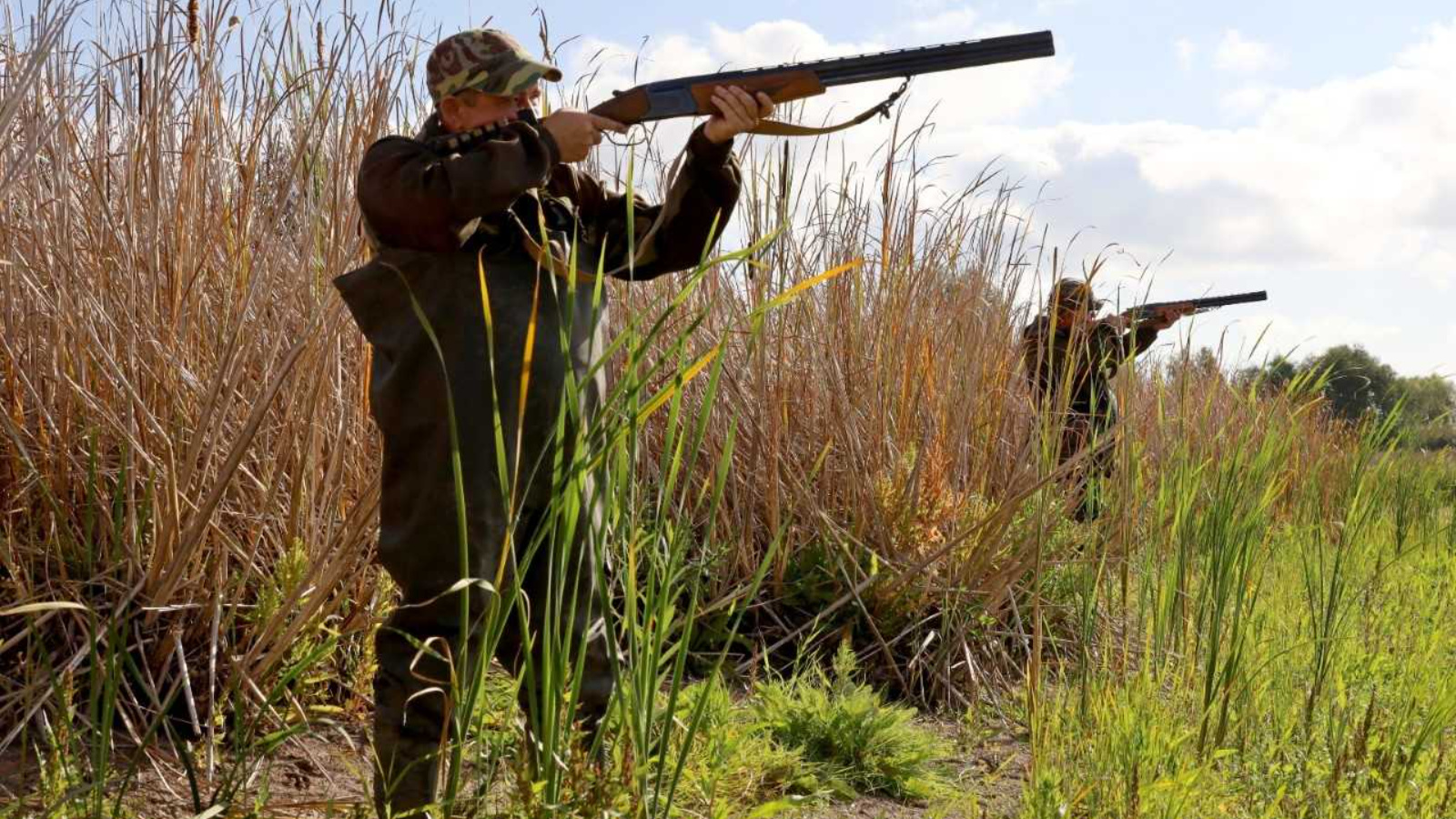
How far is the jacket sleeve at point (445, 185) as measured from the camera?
6.27 feet

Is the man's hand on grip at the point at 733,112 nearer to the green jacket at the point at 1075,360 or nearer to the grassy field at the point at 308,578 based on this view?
the grassy field at the point at 308,578

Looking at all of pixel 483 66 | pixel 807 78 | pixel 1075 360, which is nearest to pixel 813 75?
pixel 807 78

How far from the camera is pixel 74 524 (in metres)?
2.50

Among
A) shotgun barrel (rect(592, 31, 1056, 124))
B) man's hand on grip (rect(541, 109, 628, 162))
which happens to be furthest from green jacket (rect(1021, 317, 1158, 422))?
man's hand on grip (rect(541, 109, 628, 162))

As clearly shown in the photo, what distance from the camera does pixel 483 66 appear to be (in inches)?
80.8

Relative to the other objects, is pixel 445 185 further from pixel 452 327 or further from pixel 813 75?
pixel 813 75

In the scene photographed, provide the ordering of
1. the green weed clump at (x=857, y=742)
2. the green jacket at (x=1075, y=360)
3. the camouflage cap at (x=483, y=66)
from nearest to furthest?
the camouflage cap at (x=483, y=66) < the green weed clump at (x=857, y=742) < the green jacket at (x=1075, y=360)

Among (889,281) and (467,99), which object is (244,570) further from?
(889,281)

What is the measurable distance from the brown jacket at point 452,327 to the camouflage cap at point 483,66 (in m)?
0.09

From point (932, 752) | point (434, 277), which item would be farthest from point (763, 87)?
point (932, 752)

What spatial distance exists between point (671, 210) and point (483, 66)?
1.34 feet

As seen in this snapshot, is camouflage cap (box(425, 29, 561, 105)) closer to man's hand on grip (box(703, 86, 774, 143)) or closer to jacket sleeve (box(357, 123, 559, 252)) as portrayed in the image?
jacket sleeve (box(357, 123, 559, 252))

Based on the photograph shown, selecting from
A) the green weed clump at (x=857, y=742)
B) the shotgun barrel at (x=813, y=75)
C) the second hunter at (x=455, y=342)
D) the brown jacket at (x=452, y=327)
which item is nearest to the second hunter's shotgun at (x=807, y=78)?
the shotgun barrel at (x=813, y=75)

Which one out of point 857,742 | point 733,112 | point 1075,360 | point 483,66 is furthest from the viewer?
point 1075,360
